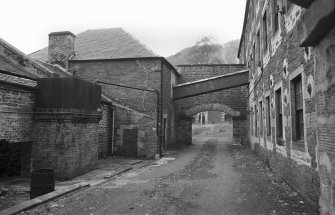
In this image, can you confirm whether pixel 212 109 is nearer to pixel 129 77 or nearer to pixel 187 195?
pixel 129 77

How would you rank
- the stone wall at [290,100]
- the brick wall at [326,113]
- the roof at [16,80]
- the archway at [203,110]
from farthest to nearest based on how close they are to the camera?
the archway at [203,110], the roof at [16,80], the stone wall at [290,100], the brick wall at [326,113]

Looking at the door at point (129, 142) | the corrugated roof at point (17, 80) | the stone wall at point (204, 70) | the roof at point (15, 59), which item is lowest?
the door at point (129, 142)

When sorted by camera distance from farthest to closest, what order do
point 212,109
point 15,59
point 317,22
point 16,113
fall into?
point 212,109, point 15,59, point 16,113, point 317,22

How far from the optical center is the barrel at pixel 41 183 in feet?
21.8

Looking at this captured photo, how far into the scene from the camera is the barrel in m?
6.64

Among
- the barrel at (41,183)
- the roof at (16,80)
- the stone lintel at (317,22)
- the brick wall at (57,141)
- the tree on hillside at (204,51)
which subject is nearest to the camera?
the stone lintel at (317,22)

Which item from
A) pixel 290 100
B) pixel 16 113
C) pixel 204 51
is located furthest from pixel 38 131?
pixel 204 51

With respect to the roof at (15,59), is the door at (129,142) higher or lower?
lower

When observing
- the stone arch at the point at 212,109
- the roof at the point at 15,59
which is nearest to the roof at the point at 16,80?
the roof at the point at 15,59

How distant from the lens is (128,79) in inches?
620

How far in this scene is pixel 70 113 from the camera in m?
8.58

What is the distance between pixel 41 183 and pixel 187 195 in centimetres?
358

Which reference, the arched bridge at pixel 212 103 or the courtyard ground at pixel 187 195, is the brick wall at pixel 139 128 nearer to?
the courtyard ground at pixel 187 195

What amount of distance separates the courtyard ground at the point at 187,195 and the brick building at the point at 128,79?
13.7 feet
